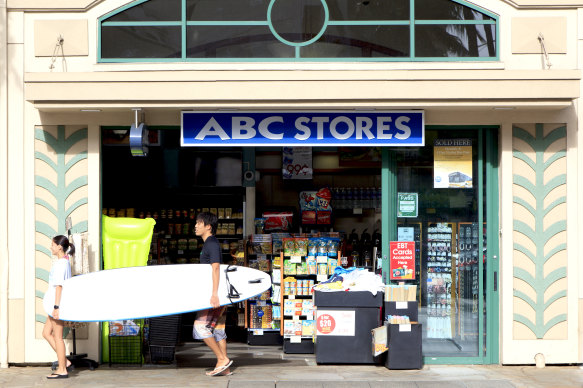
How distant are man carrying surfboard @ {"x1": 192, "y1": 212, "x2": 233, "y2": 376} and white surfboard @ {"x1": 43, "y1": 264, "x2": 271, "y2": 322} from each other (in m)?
0.11

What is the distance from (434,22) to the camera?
891cm

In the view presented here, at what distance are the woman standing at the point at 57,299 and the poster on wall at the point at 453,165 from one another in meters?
4.33

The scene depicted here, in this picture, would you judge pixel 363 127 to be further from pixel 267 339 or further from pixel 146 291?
pixel 267 339

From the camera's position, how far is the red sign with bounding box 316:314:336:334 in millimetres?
9000

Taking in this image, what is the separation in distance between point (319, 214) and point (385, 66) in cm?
343

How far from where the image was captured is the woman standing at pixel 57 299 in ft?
26.8

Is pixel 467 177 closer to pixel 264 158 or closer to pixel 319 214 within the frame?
pixel 319 214

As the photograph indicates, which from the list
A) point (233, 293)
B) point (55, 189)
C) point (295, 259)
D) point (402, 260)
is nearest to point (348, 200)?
point (295, 259)

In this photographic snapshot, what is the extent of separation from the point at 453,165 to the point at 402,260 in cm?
128

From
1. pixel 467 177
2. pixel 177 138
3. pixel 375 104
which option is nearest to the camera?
pixel 375 104

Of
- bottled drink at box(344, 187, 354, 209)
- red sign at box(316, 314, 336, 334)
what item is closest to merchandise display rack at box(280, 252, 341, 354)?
red sign at box(316, 314, 336, 334)

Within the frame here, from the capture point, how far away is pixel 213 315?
27.4 feet

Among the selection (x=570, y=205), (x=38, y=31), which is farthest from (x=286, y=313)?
(x=38, y=31)

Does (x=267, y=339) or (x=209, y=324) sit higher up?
(x=209, y=324)
